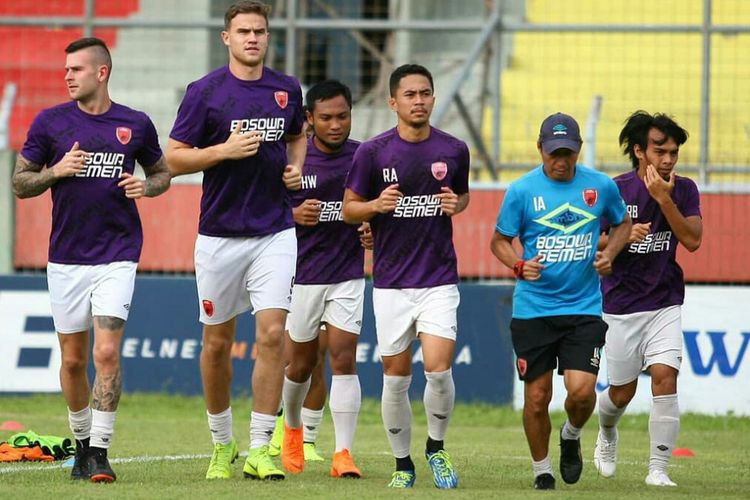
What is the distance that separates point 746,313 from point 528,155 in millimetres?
3053

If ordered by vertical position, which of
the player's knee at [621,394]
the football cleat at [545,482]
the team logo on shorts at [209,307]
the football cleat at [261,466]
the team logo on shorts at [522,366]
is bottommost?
the football cleat at [545,482]

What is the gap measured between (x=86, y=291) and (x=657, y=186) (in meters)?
3.63

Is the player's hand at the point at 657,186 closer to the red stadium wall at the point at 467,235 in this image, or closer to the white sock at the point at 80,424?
the white sock at the point at 80,424

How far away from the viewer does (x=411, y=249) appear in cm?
886

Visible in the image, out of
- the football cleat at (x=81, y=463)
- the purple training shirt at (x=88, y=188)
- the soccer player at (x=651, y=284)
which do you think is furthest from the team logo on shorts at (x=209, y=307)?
the soccer player at (x=651, y=284)

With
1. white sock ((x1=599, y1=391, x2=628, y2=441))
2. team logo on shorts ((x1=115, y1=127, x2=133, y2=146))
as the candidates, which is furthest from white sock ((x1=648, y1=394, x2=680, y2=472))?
team logo on shorts ((x1=115, y1=127, x2=133, y2=146))

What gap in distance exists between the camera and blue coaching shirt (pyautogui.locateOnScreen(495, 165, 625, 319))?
870 cm

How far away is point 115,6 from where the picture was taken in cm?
1967

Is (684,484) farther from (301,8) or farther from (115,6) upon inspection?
(115,6)

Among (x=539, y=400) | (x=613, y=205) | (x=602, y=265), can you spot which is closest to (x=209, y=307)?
(x=539, y=400)

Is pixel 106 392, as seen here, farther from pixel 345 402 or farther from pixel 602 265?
pixel 602 265

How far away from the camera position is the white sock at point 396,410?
8.86 m

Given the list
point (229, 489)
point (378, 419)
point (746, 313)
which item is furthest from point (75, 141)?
point (746, 313)

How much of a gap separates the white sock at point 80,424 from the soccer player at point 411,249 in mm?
1793
